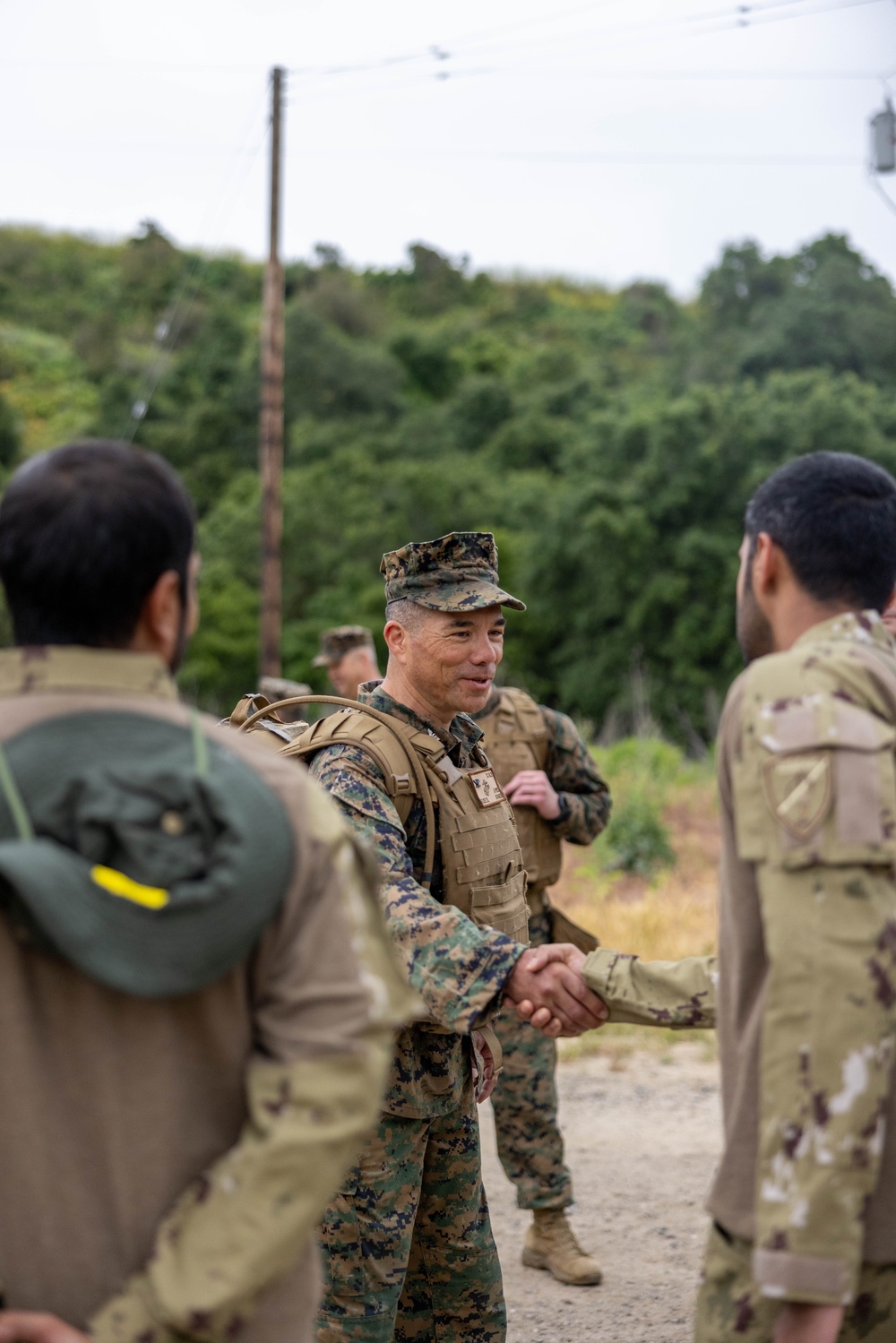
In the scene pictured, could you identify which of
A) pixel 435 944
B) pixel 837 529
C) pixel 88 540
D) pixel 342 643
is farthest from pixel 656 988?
pixel 342 643

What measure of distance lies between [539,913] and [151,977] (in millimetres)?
3759

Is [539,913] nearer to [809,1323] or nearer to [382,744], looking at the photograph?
[382,744]

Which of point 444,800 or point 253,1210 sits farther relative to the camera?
point 444,800

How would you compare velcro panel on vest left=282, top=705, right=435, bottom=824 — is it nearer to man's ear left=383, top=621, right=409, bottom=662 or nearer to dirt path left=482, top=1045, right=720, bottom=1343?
man's ear left=383, top=621, right=409, bottom=662

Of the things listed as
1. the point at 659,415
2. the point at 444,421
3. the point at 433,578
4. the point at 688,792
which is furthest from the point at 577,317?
the point at 433,578

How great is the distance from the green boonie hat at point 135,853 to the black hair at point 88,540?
0.15 metres

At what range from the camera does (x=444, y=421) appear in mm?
39688

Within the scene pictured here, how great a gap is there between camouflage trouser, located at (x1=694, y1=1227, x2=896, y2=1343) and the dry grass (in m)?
5.43

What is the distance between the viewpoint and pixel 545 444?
37.8 meters

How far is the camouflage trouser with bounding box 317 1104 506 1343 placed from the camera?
3135 mm

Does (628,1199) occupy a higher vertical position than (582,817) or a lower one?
lower

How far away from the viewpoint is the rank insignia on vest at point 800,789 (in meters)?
1.94

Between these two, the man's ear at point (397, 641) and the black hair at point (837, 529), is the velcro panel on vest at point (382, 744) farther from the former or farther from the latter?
the black hair at point (837, 529)

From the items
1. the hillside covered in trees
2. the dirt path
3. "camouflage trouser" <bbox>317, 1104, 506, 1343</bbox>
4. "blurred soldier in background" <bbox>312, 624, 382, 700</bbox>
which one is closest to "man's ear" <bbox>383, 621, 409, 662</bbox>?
"camouflage trouser" <bbox>317, 1104, 506, 1343</bbox>
